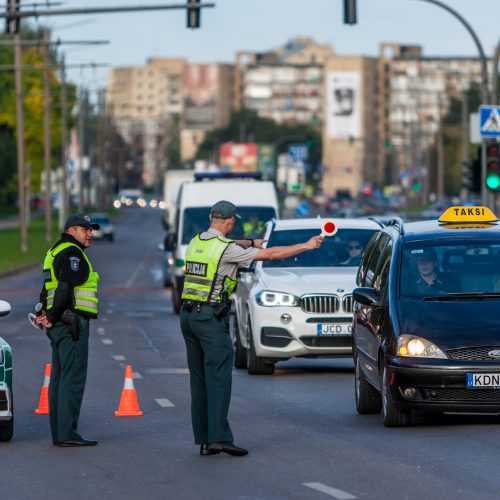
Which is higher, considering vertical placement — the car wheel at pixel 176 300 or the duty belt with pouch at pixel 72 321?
the duty belt with pouch at pixel 72 321

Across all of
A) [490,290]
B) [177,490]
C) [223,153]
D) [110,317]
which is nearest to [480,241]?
[490,290]

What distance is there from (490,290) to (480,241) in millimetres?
634

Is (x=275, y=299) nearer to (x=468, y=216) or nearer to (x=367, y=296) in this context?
(x=468, y=216)

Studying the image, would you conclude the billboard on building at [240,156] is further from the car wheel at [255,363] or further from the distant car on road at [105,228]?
the car wheel at [255,363]

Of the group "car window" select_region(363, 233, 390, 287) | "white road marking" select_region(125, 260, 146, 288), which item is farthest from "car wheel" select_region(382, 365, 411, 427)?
"white road marking" select_region(125, 260, 146, 288)

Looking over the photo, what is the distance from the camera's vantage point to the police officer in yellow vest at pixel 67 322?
1321 cm

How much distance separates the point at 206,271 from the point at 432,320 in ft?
7.05

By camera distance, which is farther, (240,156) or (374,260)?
(240,156)

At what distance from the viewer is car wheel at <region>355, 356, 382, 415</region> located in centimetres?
1538

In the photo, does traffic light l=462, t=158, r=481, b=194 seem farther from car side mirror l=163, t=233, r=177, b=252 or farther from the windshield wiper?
the windshield wiper

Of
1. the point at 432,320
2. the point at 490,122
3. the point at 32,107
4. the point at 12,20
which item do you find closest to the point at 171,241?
the point at 12,20

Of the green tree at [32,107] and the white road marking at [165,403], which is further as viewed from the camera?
the green tree at [32,107]

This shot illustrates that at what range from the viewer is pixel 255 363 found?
1989 centimetres

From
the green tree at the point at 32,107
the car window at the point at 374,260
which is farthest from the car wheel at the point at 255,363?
the green tree at the point at 32,107
